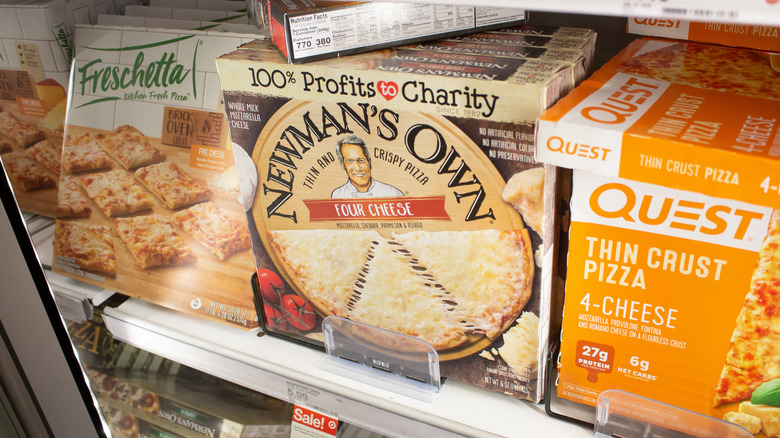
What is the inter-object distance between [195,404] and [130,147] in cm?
69

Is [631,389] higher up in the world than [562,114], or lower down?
lower down

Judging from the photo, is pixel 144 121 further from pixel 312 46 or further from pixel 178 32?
pixel 312 46

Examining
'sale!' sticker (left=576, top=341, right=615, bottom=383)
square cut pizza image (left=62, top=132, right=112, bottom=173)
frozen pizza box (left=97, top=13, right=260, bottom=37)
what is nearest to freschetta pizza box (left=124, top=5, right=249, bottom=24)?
frozen pizza box (left=97, top=13, right=260, bottom=37)

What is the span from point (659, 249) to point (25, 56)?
1324 mm

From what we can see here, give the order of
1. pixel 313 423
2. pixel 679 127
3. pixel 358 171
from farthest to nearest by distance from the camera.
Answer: pixel 313 423, pixel 358 171, pixel 679 127

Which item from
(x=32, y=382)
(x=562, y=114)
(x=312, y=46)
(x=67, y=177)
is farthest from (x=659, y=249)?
(x=32, y=382)

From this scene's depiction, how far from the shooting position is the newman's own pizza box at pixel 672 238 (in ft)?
1.98

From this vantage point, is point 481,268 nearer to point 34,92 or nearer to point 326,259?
point 326,259

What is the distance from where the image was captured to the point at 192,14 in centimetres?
123

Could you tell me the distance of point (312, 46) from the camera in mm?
780

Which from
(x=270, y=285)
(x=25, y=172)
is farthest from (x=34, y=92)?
(x=270, y=285)

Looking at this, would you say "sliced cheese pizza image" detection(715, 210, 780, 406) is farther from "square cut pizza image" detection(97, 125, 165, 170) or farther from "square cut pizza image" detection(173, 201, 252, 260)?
"square cut pizza image" detection(97, 125, 165, 170)

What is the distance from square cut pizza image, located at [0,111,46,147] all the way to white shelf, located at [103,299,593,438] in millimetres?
504

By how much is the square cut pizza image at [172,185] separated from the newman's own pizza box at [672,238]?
0.73 meters
